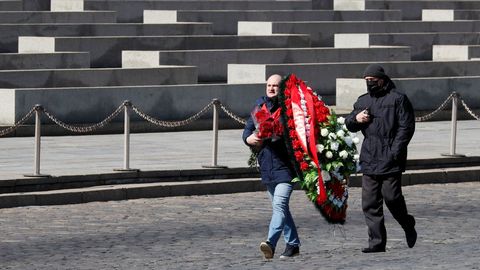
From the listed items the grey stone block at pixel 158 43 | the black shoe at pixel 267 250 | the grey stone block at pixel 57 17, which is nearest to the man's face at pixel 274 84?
the black shoe at pixel 267 250

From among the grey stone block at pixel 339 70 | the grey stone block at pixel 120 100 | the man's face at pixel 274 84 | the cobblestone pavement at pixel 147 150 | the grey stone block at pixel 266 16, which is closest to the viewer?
the man's face at pixel 274 84

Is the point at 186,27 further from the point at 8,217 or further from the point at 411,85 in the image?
the point at 8,217

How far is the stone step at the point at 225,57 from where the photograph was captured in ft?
97.1

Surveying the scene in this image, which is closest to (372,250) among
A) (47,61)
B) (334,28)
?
(47,61)

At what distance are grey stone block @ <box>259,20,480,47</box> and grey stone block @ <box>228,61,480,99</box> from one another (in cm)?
585

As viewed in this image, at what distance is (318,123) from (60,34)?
20.7 meters

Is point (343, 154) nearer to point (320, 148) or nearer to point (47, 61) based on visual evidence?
point (320, 148)

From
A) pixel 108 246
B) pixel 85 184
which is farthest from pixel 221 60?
pixel 108 246

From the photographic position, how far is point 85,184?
17531 millimetres

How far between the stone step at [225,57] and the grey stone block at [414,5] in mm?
11417

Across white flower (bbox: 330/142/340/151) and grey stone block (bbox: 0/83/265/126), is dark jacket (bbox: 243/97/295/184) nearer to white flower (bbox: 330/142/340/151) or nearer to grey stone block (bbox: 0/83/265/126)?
white flower (bbox: 330/142/340/151)

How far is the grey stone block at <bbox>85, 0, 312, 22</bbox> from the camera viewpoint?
125ft

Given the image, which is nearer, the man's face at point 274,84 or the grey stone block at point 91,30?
the man's face at point 274,84

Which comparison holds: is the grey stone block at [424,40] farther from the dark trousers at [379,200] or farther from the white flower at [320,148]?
the white flower at [320,148]
